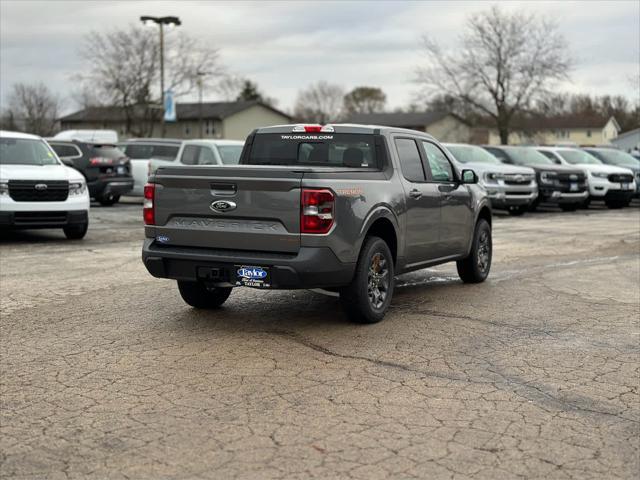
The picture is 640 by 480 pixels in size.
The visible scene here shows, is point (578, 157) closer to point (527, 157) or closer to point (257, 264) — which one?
point (527, 157)

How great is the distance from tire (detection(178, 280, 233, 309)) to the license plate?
1215 millimetres

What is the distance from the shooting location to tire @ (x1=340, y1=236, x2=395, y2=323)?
24.5 ft

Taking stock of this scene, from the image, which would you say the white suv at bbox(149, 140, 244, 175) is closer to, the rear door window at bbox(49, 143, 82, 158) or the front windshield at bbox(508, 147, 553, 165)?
the rear door window at bbox(49, 143, 82, 158)

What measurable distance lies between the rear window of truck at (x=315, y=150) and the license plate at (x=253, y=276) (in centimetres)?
171


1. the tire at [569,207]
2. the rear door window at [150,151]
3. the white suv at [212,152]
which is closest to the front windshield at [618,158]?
the tire at [569,207]

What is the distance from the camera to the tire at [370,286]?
24.5ft

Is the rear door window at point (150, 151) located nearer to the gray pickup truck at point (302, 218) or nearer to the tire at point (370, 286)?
the gray pickup truck at point (302, 218)

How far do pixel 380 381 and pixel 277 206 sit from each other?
1819 millimetres

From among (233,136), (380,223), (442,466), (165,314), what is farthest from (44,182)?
(233,136)

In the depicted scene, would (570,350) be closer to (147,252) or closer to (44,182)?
(147,252)

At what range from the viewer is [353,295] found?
7.48m

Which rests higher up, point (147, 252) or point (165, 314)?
point (147, 252)

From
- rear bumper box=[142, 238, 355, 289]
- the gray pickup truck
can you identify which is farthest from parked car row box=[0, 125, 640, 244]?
rear bumper box=[142, 238, 355, 289]

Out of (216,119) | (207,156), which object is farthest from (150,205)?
(216,119)
